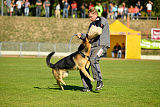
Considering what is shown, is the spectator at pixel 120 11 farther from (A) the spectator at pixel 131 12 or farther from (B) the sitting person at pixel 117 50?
(B) the sitting person at pixel 117 50

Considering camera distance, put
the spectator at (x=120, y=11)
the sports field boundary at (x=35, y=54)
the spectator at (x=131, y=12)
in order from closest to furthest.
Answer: the sports field boundary at (x=35, y=54) → the spectator at (x=120, y=11) → the spectator at (x=131, y=12)

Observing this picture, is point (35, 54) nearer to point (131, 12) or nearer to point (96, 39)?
point (131, 12)

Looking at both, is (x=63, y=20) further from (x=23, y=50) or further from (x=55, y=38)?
(x=23, y=50)

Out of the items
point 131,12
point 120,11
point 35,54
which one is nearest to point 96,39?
point 35,54

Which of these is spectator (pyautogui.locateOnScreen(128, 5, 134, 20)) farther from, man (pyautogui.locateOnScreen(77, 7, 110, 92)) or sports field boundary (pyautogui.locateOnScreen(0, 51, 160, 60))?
man (pyautogui.locateOnScreen(77, 7, 110, 92))

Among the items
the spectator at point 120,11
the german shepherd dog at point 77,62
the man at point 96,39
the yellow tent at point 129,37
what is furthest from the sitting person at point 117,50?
the german shepherd dog at point 77,62

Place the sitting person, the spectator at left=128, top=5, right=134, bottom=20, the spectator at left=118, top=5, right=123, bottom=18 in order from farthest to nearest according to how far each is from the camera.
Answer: the spectator at left=128, top=5, right=134, bottom=20, the spectator at left=118, top=5, right=123, bottom=18, the sitting person

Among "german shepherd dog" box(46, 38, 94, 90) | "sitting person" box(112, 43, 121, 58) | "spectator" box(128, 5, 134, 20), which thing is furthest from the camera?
"spectator" box(128, 5, 134, 20)

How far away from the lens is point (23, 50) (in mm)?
32031

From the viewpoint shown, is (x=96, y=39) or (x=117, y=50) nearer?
(x=96, y=39)

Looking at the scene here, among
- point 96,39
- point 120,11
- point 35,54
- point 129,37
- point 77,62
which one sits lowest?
point 35,54

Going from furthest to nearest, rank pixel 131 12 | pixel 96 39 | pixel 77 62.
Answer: pixel 131 12
pixel 96 39
pixel 77 62

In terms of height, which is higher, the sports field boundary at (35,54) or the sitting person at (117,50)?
the sitting person at (117,50)

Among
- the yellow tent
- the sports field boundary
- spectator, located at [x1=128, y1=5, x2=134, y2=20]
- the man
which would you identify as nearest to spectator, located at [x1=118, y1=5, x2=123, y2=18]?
spectator, located at [x1=128, y1=5, x2=134, y2=20]
